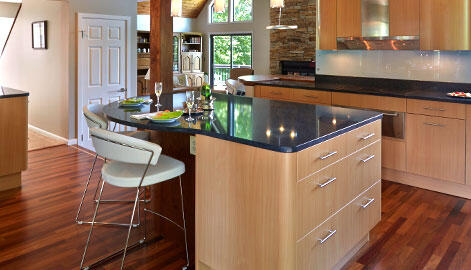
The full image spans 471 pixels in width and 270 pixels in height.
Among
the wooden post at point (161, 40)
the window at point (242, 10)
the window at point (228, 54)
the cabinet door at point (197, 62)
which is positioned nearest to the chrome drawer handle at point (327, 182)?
the wooden post at point (161, 40)

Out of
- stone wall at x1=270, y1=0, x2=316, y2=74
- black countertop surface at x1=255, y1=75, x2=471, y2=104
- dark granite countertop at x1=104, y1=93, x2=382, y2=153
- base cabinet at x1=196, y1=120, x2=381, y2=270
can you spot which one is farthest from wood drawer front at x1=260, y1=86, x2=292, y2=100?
stone wall at x1=270, y1=0, x2=316, y2=74

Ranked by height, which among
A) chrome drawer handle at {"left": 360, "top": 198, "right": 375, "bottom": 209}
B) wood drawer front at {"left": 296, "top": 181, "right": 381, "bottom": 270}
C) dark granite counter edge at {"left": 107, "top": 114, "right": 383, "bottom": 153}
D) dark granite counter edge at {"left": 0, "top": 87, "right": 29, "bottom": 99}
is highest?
dark granite counter edge at {"left": 0, "top": 87, "right": 29, "bottom": 99}

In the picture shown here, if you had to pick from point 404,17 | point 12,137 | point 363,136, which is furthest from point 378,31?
point 12,137

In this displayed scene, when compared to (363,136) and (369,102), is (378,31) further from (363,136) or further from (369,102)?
(363,136)

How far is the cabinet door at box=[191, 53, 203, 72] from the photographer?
13453 mm

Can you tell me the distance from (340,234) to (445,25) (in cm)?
276

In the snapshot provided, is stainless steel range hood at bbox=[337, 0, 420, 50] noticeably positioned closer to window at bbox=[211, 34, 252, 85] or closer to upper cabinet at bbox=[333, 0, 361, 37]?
upper cabinet at bbox=[333, 0, 361, 37]

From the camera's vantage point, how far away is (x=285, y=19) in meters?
10.9

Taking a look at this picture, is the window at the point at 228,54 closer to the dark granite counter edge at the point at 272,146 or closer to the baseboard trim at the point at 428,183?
the baseboard trim at the point at 428,183

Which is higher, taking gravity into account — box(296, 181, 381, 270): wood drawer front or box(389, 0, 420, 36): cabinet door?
box(389, 0, 420, 36): cabinet door

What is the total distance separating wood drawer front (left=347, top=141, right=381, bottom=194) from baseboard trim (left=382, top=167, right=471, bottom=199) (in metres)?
1.55

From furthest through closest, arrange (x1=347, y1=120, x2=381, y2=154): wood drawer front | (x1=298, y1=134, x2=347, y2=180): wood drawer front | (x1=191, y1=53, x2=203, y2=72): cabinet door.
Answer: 1. (x1=191, y1=53, x2=203, y2=72): cabinet door
2. (x1=347, y1=120, x2=381, y2=154): wood drawer front
3. (x1=298, y1=134, x2=347, y2=180): wood drawer front

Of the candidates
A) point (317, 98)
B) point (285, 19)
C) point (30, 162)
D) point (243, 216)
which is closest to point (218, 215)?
point (243, 216)

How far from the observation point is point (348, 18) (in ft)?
15.6
